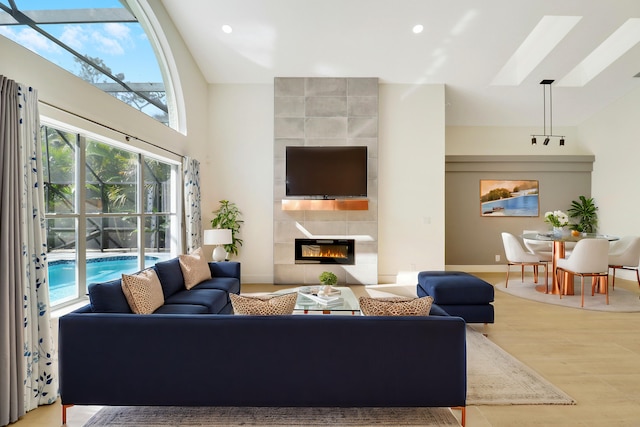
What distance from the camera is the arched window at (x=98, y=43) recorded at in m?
2.71

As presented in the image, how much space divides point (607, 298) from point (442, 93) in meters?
4.07

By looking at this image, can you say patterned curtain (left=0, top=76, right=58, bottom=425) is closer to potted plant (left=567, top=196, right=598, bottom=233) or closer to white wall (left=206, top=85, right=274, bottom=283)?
white wall (left=206, top=85, right=274, bottom=283)

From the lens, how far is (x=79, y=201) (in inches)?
129

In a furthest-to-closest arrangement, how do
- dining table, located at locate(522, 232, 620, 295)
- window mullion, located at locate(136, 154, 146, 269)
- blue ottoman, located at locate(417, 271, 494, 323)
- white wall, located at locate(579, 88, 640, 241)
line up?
white wall, located at locate(579, 88, 640, 241) < dining table, located at locate(522, 232, 620, 295) < window mullion, located at locate(136, 154, 146, 269) < blue ottoman, located at locate(417, 271, 494, 323)

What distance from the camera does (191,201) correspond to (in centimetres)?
537

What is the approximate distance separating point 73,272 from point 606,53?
814 cm

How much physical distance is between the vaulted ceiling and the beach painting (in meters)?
1.60

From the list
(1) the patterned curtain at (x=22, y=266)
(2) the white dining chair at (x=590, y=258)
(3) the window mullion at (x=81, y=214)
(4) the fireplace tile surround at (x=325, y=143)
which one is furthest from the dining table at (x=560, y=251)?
(1) the patterned curtain at (x=22, y=266)

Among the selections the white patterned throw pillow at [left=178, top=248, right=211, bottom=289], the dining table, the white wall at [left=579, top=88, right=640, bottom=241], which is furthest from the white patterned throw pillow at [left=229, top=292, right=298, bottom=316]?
the white wall at [left=579, top=88, right=640, bottom=241]

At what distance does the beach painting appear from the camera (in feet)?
24.8

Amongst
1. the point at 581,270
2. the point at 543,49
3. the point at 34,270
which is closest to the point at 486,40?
the point at 543,49

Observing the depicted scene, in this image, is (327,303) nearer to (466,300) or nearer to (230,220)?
(466,300)

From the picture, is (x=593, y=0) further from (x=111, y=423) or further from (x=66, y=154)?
(x=111, y=423)

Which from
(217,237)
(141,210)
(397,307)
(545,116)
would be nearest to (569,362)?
(397,307)
